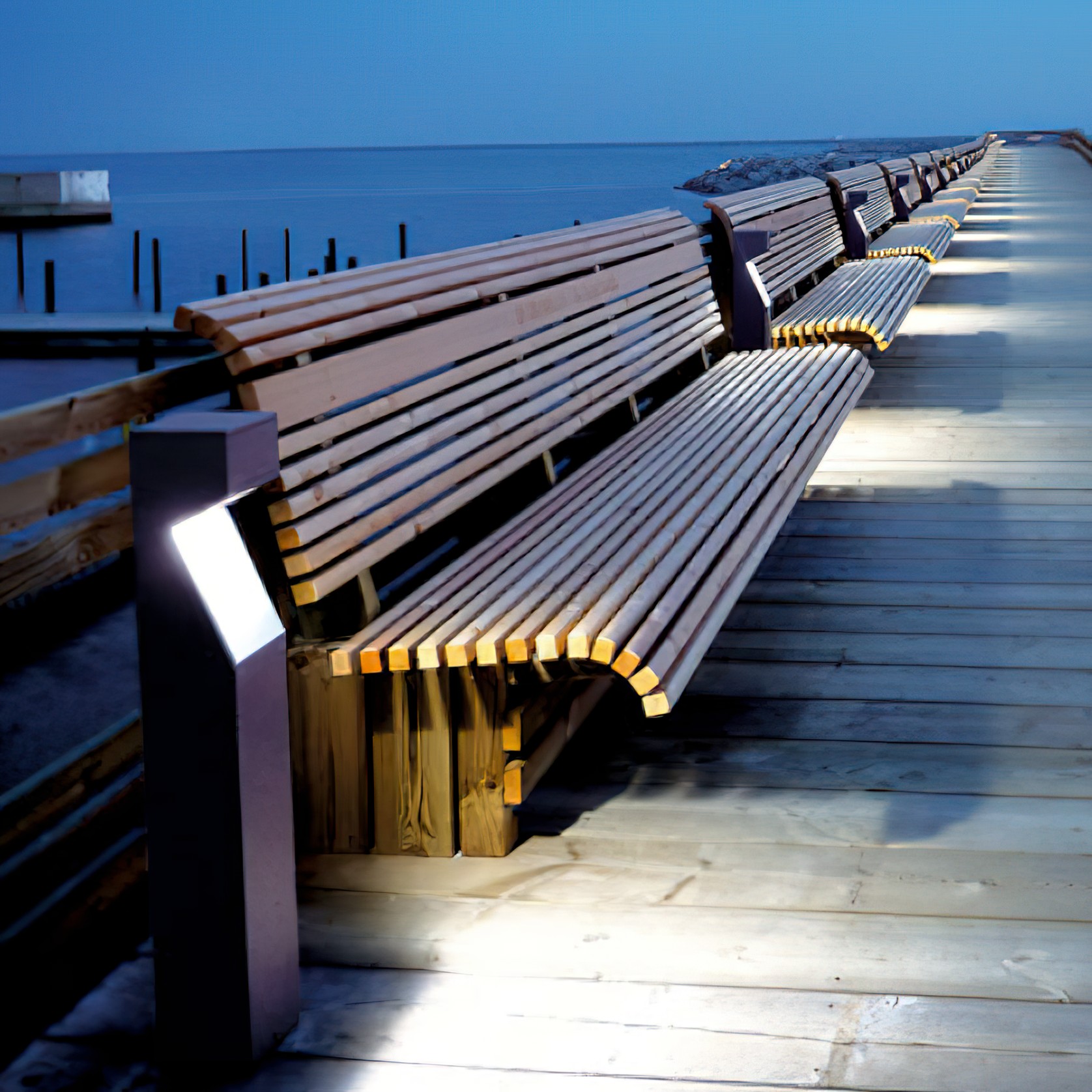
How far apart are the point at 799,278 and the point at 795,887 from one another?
5.68 m

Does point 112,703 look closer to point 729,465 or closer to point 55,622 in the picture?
point 55,622

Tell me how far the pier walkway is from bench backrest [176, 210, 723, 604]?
614 mm

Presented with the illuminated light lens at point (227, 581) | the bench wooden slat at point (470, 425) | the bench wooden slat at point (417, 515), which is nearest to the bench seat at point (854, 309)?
the bench wooden slat at point (470, 425)

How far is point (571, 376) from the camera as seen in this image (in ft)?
12.9

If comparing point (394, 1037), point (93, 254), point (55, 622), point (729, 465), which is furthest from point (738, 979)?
point (93, 254)

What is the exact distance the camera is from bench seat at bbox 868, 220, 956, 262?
10430 millimetres

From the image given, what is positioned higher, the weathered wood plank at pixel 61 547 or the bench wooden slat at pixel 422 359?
the bench wooden slat at pixel 422 359

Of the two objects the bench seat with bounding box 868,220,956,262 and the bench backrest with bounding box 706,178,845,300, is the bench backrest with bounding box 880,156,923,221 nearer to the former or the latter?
the bench seat with bounding box 868,220,956,262

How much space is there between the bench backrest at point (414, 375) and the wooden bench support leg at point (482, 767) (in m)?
0.29

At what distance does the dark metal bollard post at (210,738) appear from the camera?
72.5 inches

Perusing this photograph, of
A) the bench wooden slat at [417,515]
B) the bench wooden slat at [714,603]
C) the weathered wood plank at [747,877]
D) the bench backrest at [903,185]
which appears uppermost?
the bench backrest at [903,185]

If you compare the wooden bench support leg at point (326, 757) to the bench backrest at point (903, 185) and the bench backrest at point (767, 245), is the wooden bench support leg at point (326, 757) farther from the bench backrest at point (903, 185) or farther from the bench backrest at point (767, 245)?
the bench backrest at point (903, 185)

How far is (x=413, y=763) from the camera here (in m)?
2.60

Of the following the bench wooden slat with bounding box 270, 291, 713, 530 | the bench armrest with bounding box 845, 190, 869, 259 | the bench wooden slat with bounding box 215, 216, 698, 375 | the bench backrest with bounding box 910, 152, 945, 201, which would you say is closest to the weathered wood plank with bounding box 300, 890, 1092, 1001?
the bench wooden slat with bounding box 270, 291, 713, 530
